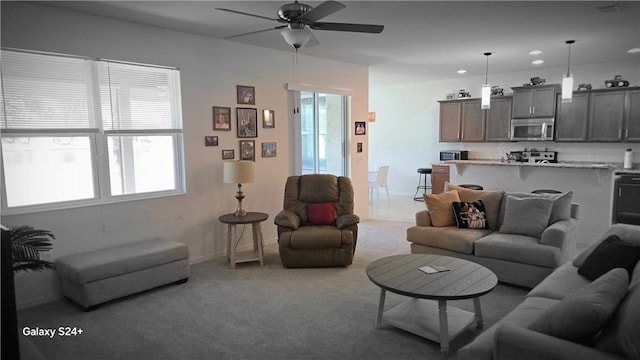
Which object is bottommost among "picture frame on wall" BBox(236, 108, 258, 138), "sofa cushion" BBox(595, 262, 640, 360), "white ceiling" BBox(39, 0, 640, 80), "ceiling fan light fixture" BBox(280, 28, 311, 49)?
"sofa cushion" BBox(595, 262, 640, 360)

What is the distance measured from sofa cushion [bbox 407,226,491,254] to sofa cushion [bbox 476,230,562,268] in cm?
9

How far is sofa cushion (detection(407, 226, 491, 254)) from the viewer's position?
13.3 ft

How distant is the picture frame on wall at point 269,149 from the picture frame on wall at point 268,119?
0.23m

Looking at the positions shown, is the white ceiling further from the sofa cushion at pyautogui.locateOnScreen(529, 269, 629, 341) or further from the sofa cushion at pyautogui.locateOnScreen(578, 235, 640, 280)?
the sofa cushion at pyautogui.locateOnScreen(529, 269, 629, 341)

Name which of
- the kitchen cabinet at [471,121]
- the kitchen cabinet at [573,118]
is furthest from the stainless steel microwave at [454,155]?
the kitchen cabinet at [573,118]

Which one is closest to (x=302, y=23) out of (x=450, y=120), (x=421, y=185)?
(x=450, y=120)

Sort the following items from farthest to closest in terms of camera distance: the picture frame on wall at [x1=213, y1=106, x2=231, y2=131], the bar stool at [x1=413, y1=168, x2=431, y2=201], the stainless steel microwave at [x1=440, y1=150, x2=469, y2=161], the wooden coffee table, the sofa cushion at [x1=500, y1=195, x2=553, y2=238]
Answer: the bar stool at [x1=413, y1=168, x2=431, y2=201]
the stainless steel microwave at [x1=440, y1=150, x2=469, y2=161]
the picture frame on wall at [x1=213, y1=106, x2=231, y2=131]
the sofa cushion at [x1=500, y1=195, x2=553, y2=238]
the wooden coffee table

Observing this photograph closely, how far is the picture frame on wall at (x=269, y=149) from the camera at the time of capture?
5371 millimetres

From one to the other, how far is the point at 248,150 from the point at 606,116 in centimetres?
→ 596

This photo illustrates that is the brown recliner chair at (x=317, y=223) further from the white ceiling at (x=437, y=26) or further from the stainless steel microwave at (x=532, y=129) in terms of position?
the stainless steel microwave at (x=532, y=129)

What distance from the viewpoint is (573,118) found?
709cm

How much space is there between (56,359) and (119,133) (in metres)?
2.19

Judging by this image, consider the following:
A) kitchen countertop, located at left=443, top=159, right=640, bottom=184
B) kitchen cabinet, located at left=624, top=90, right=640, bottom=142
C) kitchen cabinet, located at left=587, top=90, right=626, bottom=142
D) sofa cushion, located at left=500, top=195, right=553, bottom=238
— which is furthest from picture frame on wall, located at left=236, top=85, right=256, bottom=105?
kitchen cabinet, located at left=624, top=90, right=640, bottom=142

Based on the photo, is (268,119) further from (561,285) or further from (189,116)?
(561,285)
